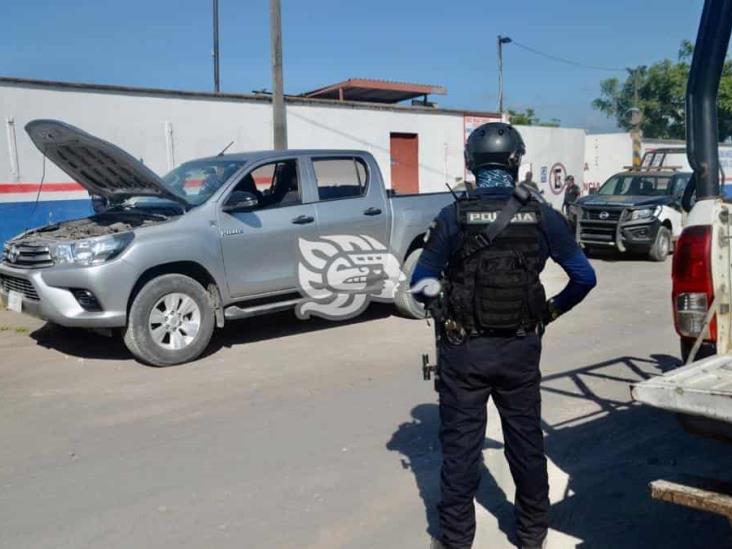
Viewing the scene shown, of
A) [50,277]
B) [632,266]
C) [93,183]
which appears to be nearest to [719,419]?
[50,277]

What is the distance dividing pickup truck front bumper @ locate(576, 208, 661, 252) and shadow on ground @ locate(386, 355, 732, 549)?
27.3 feet

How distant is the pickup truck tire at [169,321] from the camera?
256 inches

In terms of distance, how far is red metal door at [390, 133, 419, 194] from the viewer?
721 inches

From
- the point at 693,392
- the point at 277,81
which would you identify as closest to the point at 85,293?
the point at 693,392

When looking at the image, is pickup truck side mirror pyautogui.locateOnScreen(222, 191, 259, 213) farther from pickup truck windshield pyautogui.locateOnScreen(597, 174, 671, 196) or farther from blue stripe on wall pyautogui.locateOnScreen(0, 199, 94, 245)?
pickup truck windshield pyautogui.locateOnScreen(597, 174, 671, 196)

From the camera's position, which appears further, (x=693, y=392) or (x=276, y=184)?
(x=276, y=184)

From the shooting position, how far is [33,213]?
12.5 metres

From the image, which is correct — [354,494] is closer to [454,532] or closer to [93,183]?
[454,532]

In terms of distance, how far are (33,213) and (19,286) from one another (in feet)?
20.6

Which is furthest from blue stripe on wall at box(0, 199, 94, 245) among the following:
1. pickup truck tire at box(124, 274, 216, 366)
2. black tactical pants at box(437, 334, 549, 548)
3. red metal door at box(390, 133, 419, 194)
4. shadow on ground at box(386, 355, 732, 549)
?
black tactical pants at box(437, 334, 549, 548)

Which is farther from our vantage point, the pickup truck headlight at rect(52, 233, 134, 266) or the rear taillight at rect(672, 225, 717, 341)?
the pickup truck headlight at rect(52, 233, 134, 266)

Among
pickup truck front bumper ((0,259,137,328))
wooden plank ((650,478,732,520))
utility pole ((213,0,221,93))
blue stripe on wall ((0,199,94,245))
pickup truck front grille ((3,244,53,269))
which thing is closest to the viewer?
wooden plank ((650,478,732,520))

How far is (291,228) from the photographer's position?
7.39 metres

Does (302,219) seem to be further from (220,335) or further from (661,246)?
(661,246)
